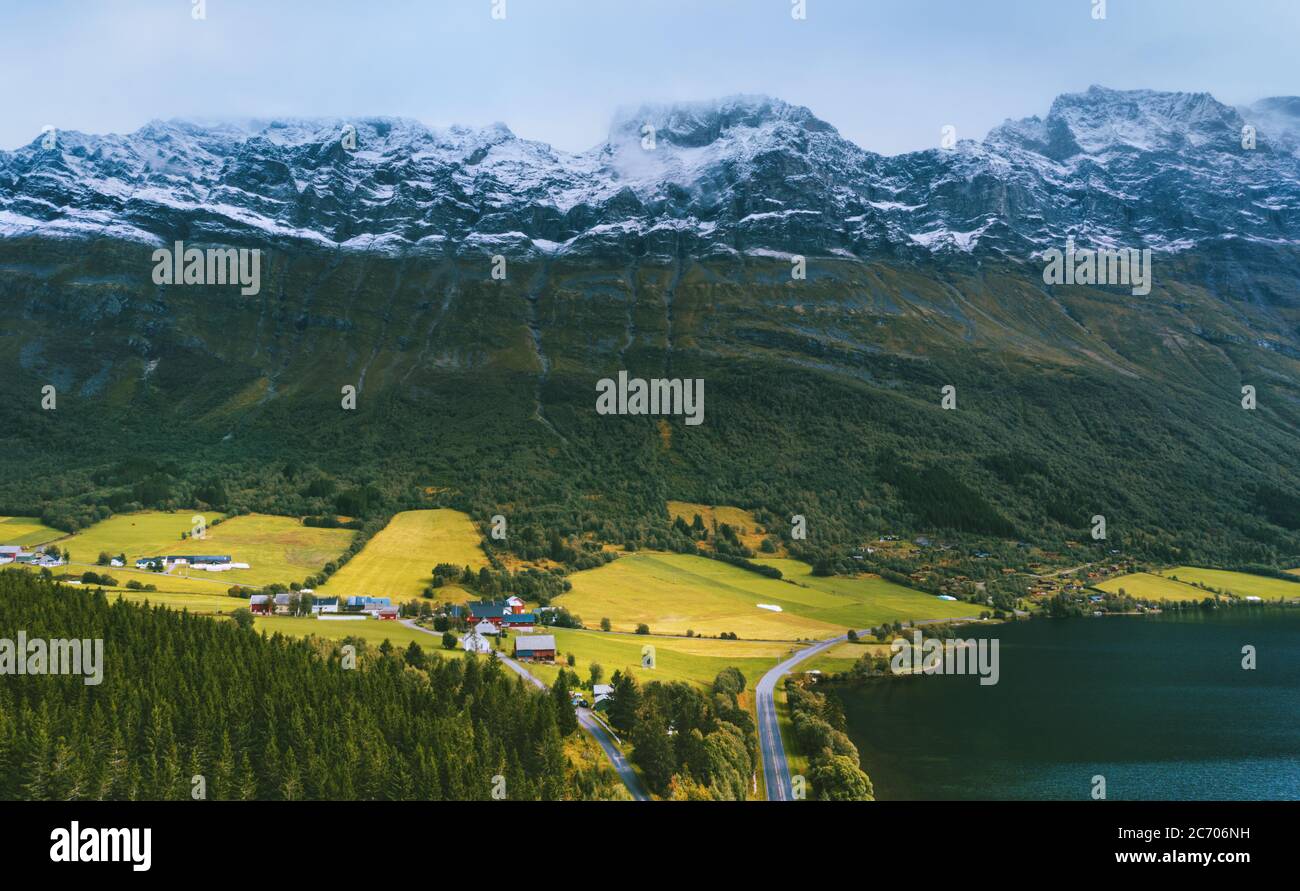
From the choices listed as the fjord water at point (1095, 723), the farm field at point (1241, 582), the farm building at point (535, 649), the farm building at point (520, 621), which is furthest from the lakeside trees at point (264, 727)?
the farm field at point (1241, 582)

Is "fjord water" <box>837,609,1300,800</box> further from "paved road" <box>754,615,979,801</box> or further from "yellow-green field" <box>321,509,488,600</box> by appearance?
"yellow-green field" <box>321,509,488,600</box>

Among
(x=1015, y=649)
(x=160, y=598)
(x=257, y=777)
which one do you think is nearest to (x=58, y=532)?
(x=160, y=598)

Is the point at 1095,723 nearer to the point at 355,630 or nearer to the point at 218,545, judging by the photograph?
the point at 355,630

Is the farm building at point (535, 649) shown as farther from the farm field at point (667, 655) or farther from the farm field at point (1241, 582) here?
the farm field at point (1241, 582)

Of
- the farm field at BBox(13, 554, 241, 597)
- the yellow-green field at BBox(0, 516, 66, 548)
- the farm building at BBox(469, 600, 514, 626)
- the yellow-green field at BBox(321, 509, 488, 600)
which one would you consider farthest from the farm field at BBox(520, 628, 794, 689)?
the yellow-green field at BBox(0, 516, 66, 548)

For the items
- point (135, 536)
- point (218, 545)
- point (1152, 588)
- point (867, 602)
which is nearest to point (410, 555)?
point (218, 545)

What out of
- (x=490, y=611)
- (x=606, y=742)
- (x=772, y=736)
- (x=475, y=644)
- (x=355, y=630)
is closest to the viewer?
(x=606, y=742)
